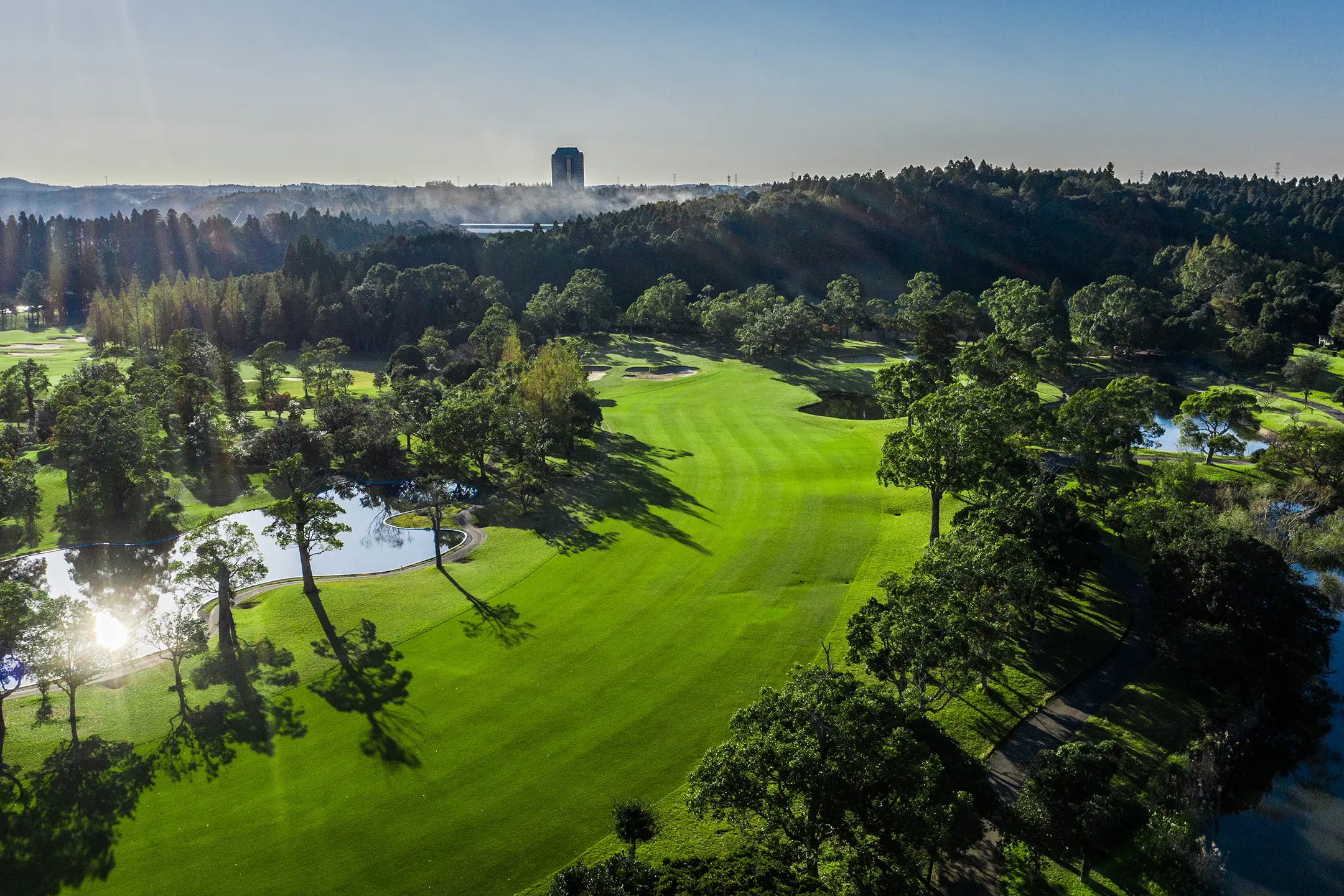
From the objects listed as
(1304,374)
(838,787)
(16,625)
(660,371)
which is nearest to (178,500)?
(16,625)

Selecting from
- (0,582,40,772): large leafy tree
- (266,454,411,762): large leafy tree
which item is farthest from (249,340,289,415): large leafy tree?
Answer: (0,582,40,772): large leafy tree

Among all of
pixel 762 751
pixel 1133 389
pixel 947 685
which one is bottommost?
pixel 947 685

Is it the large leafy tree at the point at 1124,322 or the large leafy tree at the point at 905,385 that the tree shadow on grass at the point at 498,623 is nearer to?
the large leafy tree at the point at 905,385

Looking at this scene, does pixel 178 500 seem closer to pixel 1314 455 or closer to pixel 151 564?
pixel 151 564

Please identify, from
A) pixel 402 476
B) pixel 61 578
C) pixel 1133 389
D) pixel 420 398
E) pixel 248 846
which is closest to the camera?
pixel 248 846

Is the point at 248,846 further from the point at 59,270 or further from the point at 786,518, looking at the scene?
the point at 59,270

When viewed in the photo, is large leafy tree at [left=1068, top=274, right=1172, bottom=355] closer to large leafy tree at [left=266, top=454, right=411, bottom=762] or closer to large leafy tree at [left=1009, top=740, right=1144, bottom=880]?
large leafy tree at [left=1009, top=740, right=1144, bottom=880]

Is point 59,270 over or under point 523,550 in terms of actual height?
over

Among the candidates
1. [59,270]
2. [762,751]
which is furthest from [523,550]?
[59,270]
